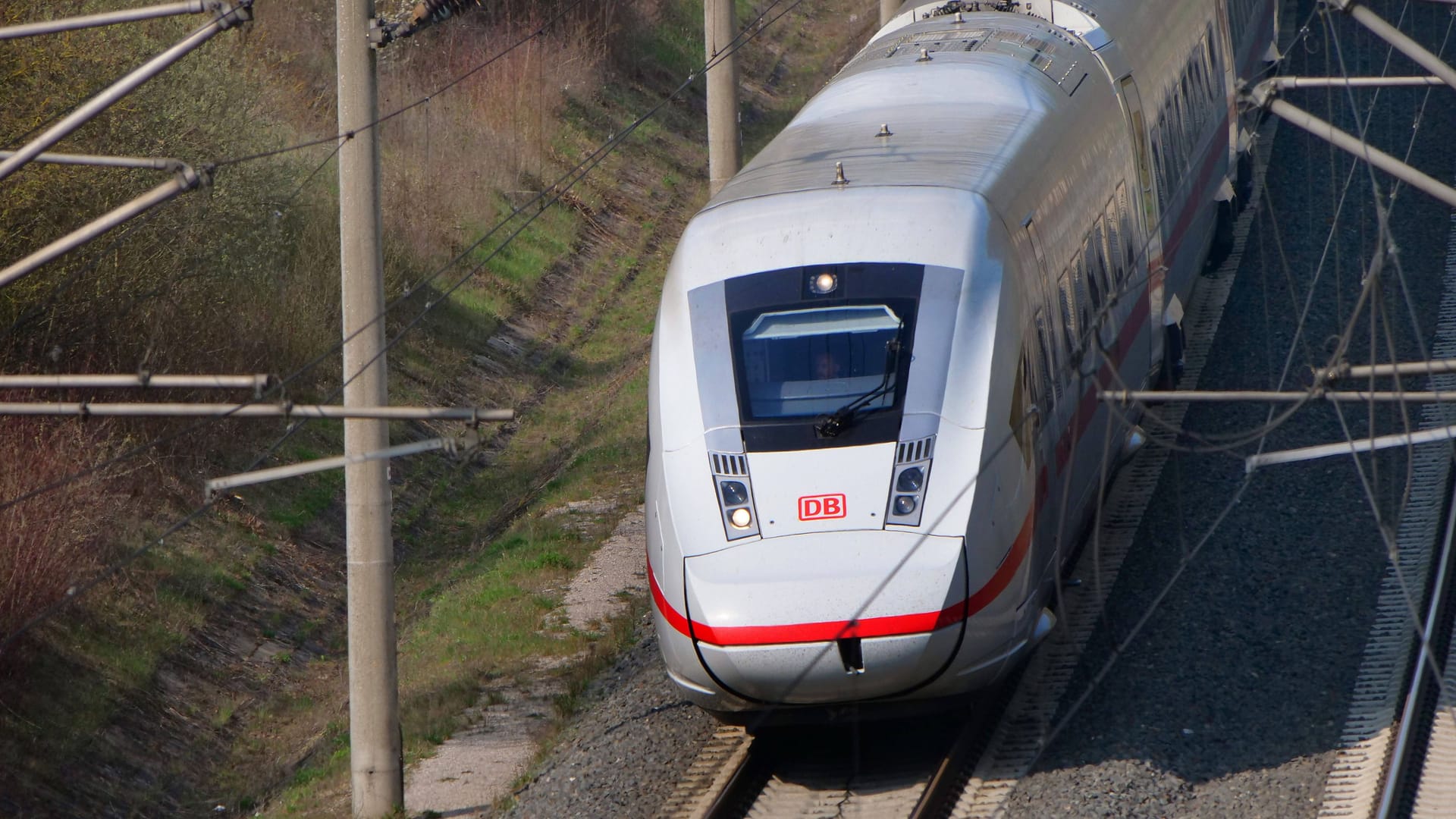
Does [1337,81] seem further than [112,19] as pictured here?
Yes

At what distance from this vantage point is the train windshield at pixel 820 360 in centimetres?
995

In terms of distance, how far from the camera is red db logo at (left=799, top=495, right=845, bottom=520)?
9570 mm

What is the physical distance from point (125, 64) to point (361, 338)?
8196 mm

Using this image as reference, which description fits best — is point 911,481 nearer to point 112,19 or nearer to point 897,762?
point 897,762

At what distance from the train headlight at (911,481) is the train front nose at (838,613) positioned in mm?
272

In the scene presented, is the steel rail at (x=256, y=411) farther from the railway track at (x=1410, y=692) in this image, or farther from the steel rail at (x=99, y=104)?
the railway track at (x=1410, y=692)

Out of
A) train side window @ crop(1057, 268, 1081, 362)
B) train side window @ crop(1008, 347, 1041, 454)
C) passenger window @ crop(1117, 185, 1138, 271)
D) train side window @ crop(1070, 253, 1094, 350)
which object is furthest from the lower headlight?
passenger window @ crop(1117, 185, 1138, 271)

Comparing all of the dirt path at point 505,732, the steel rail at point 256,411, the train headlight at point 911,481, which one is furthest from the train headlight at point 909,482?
the dirt path at point 505,732

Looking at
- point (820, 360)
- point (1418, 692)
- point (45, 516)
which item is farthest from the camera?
point (45, 516)

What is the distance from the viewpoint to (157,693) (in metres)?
14.4

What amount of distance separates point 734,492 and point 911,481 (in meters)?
0.97

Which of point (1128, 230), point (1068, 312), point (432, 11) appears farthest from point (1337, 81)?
point (432, 11)

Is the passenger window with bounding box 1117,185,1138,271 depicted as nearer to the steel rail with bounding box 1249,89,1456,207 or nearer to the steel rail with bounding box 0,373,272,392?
the steel rail with bounding box 1249,89,1456,207

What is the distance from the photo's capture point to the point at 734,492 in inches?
385
